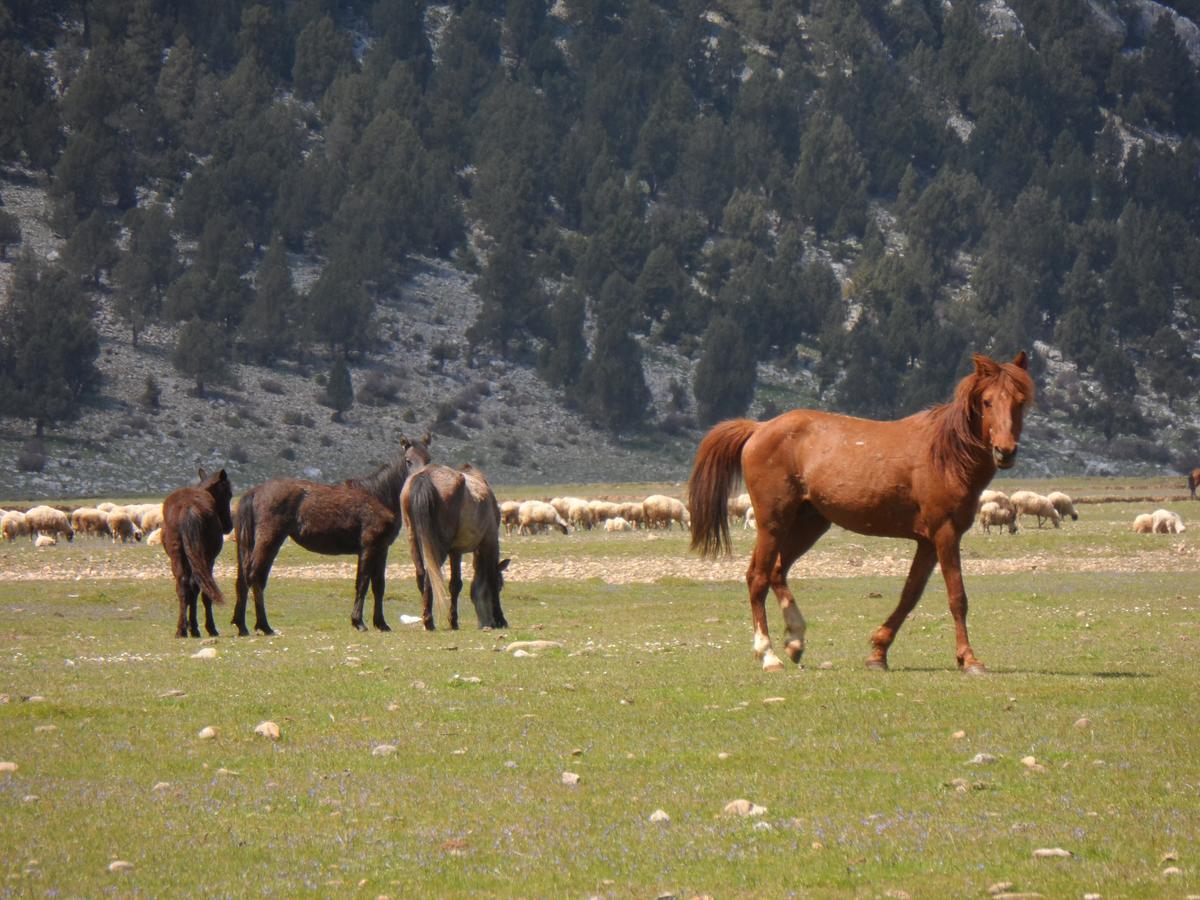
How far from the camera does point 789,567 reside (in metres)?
15.1

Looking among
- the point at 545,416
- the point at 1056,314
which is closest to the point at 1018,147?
the point at 1056,314

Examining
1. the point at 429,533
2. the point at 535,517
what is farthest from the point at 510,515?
the point at 429,533

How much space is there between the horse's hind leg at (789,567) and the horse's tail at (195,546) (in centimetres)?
863

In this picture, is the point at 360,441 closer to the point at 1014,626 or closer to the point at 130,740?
the point at 1014,626

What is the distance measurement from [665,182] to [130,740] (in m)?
144

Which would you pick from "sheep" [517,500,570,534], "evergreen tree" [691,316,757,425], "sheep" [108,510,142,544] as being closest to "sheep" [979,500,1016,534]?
Answer: "sheep" [517,500,570,534]

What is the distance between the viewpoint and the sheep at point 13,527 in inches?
2041

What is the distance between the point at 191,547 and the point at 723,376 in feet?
329

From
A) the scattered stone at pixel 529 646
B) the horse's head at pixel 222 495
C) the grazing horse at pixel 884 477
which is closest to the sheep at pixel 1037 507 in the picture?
the horse's head at pixel 222 495

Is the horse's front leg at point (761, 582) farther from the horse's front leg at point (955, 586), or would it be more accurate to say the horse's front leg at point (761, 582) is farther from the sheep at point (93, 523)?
the sheep at point (93, 523)

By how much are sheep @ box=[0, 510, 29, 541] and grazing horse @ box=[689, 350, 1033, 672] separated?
41319mm

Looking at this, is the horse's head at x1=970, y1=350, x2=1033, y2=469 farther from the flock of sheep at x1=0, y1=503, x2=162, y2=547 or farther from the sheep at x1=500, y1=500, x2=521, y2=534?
the sheep at x1=500, y1=500, x2=521, y2=534

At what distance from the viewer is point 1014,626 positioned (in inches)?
788

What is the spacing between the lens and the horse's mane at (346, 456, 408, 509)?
22844 mm
